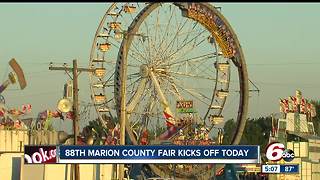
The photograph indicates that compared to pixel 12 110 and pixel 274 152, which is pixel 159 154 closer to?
pixel 274 152

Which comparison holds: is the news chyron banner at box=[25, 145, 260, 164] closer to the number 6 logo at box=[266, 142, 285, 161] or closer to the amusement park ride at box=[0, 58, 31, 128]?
the number 6 logo at box=[266, 142, 285, 161]

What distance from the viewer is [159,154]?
121ft

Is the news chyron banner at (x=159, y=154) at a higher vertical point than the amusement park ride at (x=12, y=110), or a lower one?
lower

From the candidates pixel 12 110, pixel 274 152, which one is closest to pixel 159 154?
pixel 274 152

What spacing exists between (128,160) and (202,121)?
121 ft

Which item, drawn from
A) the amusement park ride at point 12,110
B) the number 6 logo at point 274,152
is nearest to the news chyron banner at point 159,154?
the number 6 logo at point 274,152

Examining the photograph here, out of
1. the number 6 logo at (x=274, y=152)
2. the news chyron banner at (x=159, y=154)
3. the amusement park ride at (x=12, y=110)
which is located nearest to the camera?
the news chyron banner at (x=159, y=154)

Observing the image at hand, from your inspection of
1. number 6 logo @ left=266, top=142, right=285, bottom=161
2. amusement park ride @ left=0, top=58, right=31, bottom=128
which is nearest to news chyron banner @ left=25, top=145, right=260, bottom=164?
number 6 logo @ left=266, top=142, right=285, bottom=161

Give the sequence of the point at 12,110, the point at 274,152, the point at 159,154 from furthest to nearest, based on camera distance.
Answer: the point at 12,110 < the point at 274,152 < the point at 159,154

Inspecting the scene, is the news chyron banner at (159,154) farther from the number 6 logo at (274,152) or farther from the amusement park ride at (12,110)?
the amusement park ride at (12,110)

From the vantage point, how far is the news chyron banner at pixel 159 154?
36781 millimetres

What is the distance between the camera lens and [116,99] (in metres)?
67.4

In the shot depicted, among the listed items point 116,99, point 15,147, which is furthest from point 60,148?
point 116,99

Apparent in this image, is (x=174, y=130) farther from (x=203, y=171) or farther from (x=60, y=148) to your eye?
(x=60, y=148)
